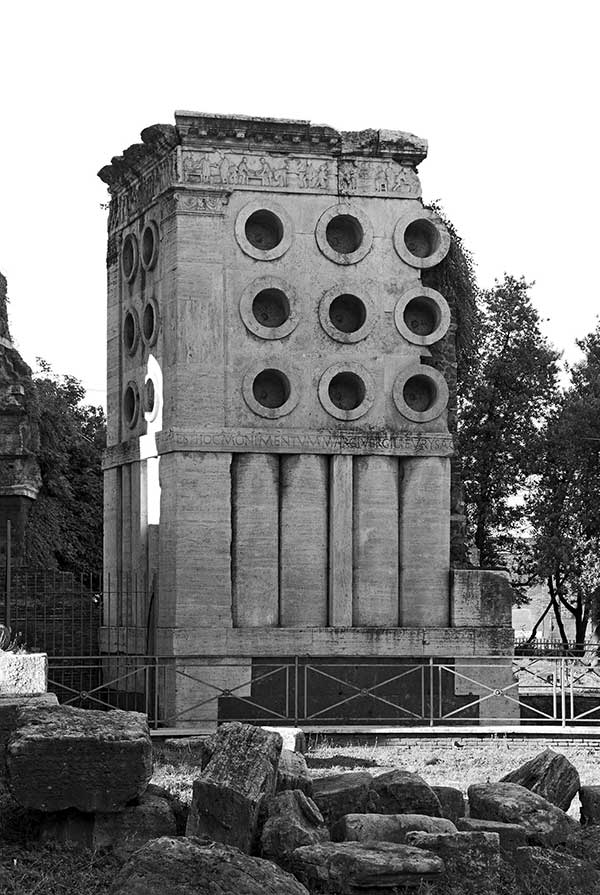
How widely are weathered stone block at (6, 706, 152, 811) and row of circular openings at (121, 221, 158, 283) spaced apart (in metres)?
12.5

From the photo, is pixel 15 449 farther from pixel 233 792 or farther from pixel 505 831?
pixel 505 831

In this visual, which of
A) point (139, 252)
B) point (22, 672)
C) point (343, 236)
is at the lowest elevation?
point (22, 672)

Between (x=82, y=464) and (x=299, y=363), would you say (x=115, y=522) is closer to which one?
(x=299, y=363)

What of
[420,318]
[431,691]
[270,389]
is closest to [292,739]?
[431,691]

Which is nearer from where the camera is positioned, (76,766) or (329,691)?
(76,766)

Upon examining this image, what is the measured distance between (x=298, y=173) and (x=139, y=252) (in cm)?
287

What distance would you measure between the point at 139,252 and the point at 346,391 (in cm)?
388

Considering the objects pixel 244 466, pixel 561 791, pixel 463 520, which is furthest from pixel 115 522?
pixel 561 791

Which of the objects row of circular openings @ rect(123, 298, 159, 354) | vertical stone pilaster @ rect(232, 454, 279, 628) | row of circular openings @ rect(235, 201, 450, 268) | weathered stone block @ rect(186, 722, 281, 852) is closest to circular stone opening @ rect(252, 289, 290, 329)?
row of circular openings @ rect(235, 201, 450, 268)

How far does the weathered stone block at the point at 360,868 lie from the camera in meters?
10.9

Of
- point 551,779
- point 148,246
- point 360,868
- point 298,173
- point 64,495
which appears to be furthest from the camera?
point 64,495

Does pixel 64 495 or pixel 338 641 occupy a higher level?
pixel 64 495

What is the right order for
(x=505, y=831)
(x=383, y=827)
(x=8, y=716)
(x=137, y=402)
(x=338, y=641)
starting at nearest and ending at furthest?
(x=383, y=827) < (x=505, y=831) < (x=8, y=716) < (x=338, y=641) < (x=137, y=402)

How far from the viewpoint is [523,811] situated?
12.4 meters
